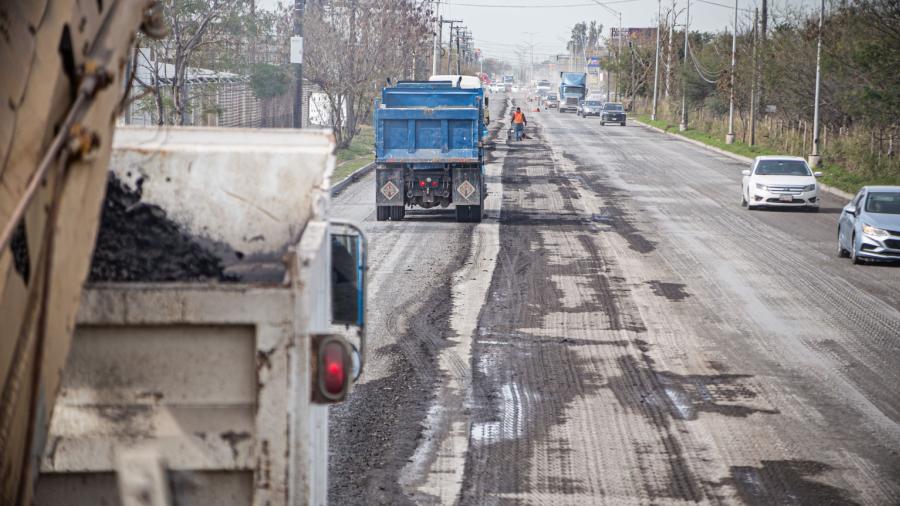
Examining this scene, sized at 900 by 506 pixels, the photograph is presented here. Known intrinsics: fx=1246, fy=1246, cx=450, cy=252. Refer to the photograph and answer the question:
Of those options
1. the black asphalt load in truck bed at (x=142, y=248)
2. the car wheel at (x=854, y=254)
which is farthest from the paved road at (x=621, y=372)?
the black asphalt load in truck bed at (x=142, y=248)

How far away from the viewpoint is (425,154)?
81.9 feet

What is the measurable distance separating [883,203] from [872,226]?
136 centimetres

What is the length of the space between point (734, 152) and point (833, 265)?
115 feet

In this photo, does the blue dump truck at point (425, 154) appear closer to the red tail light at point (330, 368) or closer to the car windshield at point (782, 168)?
the car windshield at point (782, 168)

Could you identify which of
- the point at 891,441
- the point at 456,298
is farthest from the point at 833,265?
the point at 891,441

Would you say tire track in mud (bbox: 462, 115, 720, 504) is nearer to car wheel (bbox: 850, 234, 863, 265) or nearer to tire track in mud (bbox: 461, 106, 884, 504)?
tire track in mud (bbox: 461, 106, 884, 504)

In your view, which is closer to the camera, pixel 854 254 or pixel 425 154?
pixel 854 254

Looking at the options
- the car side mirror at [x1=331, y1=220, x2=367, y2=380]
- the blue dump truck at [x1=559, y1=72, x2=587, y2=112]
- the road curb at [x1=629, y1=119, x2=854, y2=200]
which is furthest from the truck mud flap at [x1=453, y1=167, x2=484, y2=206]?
the blue dump truck at [x1=559, y1=72, x2=587, y2=112]

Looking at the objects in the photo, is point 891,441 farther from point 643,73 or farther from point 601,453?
point 643,73

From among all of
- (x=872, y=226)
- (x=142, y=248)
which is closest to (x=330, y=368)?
(x=142, y=248)

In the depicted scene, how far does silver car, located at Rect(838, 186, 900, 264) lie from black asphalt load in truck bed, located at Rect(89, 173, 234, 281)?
53.9 ft

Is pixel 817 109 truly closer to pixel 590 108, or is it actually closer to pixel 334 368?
pixel 334 368

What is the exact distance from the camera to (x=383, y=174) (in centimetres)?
2503

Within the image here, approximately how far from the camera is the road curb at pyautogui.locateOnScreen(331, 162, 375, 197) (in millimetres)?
31909
